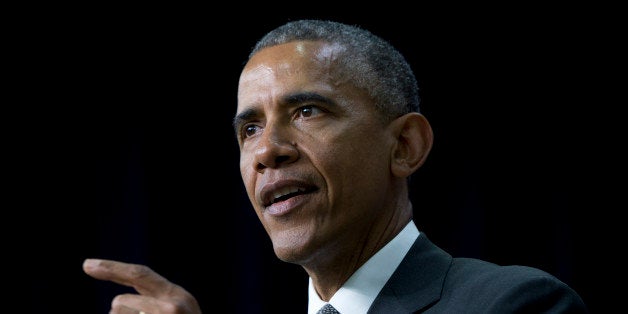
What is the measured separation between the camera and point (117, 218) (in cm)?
288

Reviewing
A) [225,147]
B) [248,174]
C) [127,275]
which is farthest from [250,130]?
[225,147]

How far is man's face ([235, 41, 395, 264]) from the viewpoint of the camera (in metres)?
1.57

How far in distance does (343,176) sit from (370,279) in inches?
9.2

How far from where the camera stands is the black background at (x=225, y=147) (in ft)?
9.32

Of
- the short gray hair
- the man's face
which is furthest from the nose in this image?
the short gray hair

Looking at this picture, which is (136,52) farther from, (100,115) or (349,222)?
(349,222)

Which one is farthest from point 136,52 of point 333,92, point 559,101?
point 559,101

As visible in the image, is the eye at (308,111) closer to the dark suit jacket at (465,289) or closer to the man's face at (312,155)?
the man's face at (312,155)

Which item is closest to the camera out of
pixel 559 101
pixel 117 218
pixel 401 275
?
pixel 401 275

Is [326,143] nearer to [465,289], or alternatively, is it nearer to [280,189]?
[280,189]

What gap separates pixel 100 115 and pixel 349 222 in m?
1.65

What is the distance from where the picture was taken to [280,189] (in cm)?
159

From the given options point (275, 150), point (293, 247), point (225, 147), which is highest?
point (225, 147)

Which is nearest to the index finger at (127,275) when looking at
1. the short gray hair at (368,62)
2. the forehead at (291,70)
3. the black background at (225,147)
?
the forehead at (291,70)
